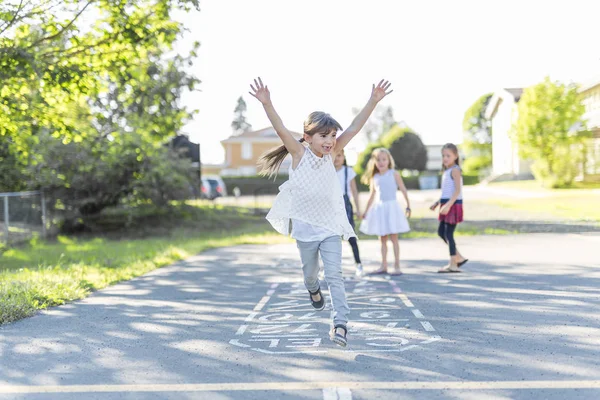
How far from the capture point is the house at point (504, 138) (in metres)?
60.0

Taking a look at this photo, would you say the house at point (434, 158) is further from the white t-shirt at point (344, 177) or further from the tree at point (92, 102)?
the white t-shirt at point (344, 177)

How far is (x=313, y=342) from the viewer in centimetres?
591

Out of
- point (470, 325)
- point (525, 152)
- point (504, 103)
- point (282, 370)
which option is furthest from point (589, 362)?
point (504, 103)

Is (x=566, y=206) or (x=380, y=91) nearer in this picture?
(x=380, y=91)

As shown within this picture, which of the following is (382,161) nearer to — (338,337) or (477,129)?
(338,337)

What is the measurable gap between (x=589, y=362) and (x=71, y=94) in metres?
11.9

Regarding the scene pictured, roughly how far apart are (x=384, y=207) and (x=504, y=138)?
5748 centimetres

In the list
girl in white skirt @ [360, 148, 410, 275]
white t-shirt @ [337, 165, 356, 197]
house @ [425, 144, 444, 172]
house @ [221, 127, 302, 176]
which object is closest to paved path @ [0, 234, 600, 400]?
girl in white skirt @ [360, 148, 410, 275]

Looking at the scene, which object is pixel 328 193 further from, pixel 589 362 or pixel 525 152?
pixel 525 152

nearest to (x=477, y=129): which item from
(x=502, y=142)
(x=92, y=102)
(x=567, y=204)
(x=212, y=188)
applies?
(x=502, y=142)

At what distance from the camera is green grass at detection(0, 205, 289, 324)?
886cm

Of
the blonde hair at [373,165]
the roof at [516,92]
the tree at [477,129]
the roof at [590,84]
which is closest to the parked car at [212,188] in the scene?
the roof at [590,84]

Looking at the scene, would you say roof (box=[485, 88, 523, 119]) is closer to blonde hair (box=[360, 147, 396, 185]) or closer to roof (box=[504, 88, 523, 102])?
roof (box=[504, 88, 523, 102])

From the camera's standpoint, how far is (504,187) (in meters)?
50.5
